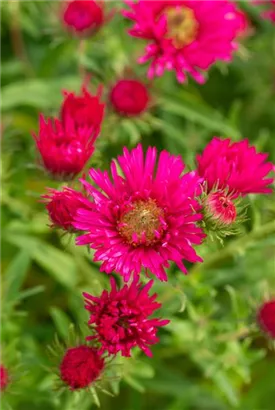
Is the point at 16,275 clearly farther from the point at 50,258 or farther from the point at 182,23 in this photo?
the point at 182,23

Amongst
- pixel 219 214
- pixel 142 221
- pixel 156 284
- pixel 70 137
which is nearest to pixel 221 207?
pixel 219 214

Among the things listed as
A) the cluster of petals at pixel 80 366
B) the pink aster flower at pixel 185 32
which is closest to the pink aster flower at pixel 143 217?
the cluster of petals at pixel 80 366

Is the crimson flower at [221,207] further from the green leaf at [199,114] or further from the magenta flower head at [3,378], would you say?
the green leaf at [199,114]

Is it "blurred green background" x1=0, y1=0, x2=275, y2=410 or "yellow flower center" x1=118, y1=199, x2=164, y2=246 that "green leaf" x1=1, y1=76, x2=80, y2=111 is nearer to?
"blurred green background" x1=0, y1=0, x2=275, y2=410

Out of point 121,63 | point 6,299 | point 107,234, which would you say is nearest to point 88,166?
point 107,234

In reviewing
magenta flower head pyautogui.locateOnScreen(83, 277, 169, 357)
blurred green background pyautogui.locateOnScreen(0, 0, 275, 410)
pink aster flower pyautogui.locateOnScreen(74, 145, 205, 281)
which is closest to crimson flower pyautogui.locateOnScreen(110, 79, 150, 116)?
blurred green background pyautogui.locateOnScreen(0, 0, 275, 410)

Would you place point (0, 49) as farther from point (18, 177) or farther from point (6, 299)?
point (6, 299)
